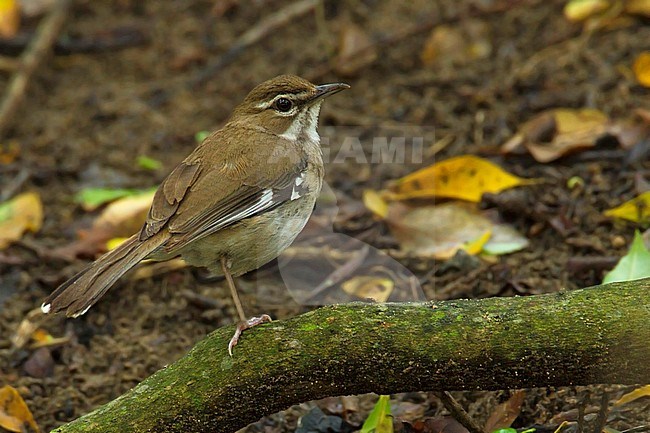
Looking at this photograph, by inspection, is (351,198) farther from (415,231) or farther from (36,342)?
(36,342)

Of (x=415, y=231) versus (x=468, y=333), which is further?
(x=415, y=231)

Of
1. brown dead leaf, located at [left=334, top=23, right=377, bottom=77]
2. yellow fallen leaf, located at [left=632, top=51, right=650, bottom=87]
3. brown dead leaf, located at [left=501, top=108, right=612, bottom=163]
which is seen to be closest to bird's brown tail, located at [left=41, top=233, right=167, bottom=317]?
brown dead leaf, located at [left=501, top=108, right=612, bottom=163]

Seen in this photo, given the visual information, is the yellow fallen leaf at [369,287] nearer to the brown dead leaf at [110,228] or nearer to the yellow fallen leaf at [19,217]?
the brown dead leaf at [110,228]

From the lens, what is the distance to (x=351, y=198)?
23.6 feet

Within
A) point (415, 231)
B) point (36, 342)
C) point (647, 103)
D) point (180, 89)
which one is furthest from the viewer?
point (180, 89)

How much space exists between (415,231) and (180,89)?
3.78 meters

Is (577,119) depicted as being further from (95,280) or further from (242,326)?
(95,280)

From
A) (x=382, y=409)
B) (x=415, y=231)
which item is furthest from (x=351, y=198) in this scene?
(x=382, y=409)

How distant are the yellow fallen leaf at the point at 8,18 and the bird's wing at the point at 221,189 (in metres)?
5.30

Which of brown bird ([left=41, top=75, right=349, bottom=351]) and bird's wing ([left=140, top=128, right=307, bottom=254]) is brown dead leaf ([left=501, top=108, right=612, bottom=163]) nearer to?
brown bird ([left=41, top=75, right=349, bottom=351])

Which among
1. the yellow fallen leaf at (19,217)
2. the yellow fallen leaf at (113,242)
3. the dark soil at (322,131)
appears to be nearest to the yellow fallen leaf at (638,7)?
the dark soil at (322,131)

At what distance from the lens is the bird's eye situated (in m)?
5.46

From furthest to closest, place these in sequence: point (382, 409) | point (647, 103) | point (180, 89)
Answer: point (180, 89)
point (647, 103)
point (382, 409)

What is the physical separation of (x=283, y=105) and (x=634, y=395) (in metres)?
2.48
